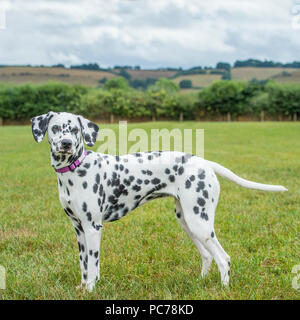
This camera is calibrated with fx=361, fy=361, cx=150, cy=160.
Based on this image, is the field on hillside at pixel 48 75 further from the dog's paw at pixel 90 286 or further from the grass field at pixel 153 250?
the dog's paw at pixel 90 286

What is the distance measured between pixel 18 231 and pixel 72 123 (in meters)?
2.87

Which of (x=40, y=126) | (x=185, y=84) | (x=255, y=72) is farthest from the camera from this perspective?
(x=185, y=84)

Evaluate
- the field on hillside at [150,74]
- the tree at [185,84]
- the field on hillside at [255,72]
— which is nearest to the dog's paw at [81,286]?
the field on hillside at [255,72]

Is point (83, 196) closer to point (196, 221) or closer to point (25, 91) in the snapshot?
point (196, 221)

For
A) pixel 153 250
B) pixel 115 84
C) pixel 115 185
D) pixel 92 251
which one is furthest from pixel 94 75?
pixel 92 251

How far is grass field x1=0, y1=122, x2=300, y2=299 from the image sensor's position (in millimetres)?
3568

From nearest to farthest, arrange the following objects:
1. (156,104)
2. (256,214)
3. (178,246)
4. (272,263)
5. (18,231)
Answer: (272,263) < (178,246) < (18,231) < (256,214) < (156,104)

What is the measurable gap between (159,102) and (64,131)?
52902mm

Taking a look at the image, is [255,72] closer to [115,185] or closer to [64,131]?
[115,185]

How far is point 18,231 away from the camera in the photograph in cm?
540

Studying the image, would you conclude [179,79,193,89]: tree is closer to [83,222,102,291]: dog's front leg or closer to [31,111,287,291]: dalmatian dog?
[31,111,287,291]: dalmatian dog

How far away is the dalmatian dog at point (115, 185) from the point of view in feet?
11.0

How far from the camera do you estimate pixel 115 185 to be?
3555mm

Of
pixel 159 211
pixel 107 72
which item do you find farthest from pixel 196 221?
pixel 107 72
